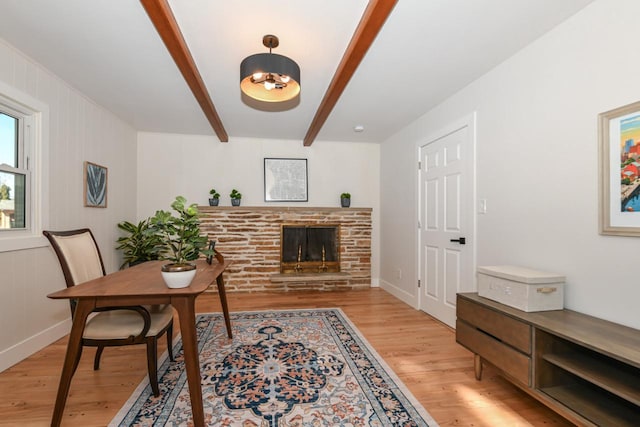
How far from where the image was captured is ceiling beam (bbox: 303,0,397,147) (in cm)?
171

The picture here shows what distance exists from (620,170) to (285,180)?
3805 millimetres

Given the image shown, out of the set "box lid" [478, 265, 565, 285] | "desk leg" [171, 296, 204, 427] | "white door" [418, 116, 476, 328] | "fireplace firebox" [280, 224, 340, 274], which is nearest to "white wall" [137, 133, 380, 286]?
"fireplace firebox" [280, 224, 340, 274]

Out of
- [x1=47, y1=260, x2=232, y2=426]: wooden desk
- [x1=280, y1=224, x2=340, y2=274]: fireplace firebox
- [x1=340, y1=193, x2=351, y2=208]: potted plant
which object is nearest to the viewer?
[x1=47, y1=260, x2=232, y2=426]: wooden desk

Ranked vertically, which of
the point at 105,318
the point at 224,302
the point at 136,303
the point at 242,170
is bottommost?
the point at 224,302

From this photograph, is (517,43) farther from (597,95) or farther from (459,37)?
(597,95)

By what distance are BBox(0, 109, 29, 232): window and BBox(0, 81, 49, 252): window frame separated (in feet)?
0.05

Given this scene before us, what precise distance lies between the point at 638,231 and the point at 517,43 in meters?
1.45

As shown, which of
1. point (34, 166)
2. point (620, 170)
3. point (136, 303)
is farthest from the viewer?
point (34, 166)

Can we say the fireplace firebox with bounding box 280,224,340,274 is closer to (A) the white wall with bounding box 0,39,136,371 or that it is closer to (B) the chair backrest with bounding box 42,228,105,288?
(A) the white wall with bounding box 0,39,136,371

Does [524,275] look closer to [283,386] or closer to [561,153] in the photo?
[561,153]

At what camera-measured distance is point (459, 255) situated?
293cm

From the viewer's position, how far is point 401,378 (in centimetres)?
209

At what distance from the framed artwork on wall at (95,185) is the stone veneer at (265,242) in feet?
4.03

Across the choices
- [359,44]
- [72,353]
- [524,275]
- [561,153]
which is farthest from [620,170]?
[72,353]
